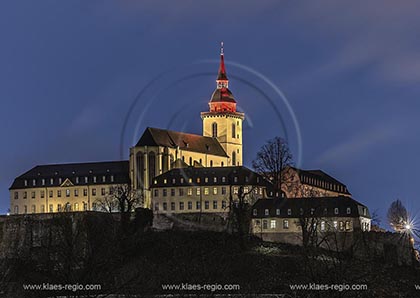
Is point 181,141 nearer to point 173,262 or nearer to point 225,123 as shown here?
point 225,123

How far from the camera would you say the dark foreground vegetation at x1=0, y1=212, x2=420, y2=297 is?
9150 cm

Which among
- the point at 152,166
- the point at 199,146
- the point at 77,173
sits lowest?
the point at 77,173

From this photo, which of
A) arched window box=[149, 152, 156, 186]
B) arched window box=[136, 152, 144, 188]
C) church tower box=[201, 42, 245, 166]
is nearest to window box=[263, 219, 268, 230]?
arched window box=[149, 152, 156, 186]

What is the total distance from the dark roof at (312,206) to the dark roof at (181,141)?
2652cm

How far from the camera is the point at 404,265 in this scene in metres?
109

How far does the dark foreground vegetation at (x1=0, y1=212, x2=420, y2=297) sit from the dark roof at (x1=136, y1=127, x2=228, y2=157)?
28765 millimetres

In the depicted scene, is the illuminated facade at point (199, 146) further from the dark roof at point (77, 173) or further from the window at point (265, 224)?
the window at point (265, 224)

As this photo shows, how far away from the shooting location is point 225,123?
15712 centimetres

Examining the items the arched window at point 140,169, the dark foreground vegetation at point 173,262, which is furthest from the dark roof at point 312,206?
the arched window at point 140,169

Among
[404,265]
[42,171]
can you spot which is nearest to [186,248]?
[404,265]

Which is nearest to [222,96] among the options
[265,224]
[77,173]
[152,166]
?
[152,166]

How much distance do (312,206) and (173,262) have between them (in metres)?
19.2

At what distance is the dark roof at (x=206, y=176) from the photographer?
134625 mm

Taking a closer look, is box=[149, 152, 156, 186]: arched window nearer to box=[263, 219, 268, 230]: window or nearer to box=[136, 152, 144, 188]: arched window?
box=[136, 152, 144, 188]: arched window
